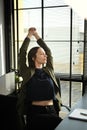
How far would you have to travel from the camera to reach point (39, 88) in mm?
2391

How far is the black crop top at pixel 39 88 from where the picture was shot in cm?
239

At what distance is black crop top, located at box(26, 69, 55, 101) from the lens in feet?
7.84

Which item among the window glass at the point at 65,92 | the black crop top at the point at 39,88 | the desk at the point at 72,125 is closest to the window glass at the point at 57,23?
the window glass at the point at 65,92

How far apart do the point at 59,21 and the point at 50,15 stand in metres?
0.19

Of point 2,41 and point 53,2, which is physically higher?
point 53,2

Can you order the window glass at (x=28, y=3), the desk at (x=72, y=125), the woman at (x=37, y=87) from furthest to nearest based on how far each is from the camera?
1. the window glass at (x=28, y=3)
2. the woman at (x=37, y=87)
3. the desk at (x=72, y=125)

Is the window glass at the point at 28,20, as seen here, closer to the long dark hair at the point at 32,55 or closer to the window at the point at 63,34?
the window at the point at 63,34

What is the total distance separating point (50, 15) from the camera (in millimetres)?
3479

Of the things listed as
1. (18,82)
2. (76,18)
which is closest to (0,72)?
(18,82)

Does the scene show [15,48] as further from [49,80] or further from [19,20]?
[49,80]

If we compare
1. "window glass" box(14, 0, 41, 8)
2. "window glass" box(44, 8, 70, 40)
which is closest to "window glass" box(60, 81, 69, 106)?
"window glass" box(44, 8, 70, 40)

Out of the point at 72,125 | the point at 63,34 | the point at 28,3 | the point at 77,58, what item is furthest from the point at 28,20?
the point at 72,125

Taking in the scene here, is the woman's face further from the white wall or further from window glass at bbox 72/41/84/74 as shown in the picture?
the white wall

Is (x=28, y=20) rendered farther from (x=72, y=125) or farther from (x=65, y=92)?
(x=72, y=125)
